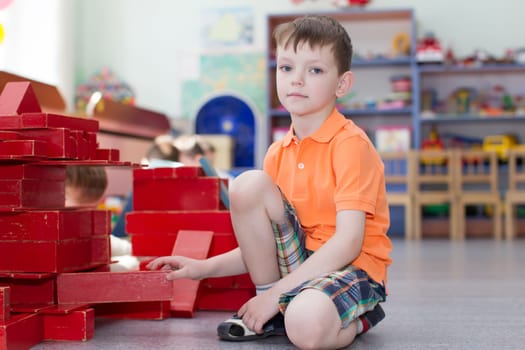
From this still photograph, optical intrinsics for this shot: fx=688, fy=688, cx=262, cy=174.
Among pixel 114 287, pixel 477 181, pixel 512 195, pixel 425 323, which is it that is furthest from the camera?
pixel 477 181

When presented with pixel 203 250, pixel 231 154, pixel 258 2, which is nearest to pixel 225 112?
pixel 231 154

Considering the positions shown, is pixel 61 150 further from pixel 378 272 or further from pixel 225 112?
pixel 225 112

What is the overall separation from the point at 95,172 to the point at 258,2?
3.32 metres

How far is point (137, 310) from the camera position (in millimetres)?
1518

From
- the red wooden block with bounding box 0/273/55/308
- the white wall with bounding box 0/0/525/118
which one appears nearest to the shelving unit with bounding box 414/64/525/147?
the white wall with bounding box 0/0/525/118

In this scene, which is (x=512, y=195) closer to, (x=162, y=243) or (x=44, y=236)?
(x=162, y=243)

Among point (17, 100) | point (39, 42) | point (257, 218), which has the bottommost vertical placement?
point (257, 218)

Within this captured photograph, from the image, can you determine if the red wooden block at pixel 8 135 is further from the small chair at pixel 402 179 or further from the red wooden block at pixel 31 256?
the small chair at pixel 402 179

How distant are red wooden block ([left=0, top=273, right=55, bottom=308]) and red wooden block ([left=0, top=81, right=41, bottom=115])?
321 mm

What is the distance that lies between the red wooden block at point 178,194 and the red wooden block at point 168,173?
0.01 meters

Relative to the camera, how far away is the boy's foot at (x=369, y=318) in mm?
1263

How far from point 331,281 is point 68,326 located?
0.49 m

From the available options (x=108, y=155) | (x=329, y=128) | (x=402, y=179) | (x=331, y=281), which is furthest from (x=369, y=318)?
(x=402, y=179)

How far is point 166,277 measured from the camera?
1302 millimetres
